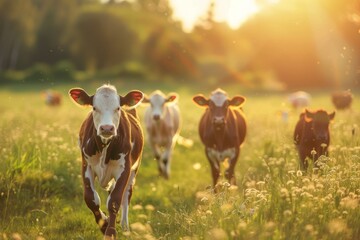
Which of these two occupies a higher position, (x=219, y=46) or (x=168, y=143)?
(x=219, y=46)

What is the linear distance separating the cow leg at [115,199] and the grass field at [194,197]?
0.97 feet

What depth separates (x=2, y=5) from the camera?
64.3 meters

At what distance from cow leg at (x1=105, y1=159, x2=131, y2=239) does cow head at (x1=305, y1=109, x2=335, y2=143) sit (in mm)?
3623

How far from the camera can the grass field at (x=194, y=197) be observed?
545 centimetres

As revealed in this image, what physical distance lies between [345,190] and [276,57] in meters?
53.2

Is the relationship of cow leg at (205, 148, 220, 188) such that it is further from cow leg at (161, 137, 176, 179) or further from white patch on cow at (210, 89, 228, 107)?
cow leg at (161, 137, 176, 179)

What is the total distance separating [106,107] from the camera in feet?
23.2

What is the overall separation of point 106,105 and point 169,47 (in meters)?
63.8

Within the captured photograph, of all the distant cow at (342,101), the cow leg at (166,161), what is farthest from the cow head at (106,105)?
the distant cow at (342,101)

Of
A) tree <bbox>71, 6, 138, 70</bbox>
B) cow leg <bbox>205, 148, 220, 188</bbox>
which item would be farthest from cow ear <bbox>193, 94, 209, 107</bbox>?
tree <bbox>71, 6, 138, 70</bbox>

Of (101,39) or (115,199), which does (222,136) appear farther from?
(101,39)

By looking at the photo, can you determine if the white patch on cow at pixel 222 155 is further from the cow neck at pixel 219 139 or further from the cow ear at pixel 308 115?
the cow ear at pixel 308 115

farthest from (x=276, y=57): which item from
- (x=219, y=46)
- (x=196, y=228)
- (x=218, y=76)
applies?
(x=196, y=228)

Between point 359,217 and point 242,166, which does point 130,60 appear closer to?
point 242,166
